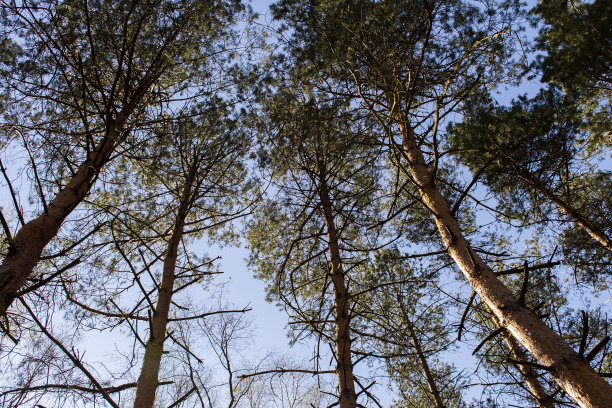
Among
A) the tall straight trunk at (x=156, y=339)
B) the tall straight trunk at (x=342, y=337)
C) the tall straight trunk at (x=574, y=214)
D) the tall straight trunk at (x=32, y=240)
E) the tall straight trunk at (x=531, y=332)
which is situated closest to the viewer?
the tall straight trunk at (x=531, y=332)

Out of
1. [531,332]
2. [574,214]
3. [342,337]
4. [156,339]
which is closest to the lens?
[531,332]

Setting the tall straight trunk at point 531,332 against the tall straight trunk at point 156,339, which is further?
the tall straight trunk at point 156,339

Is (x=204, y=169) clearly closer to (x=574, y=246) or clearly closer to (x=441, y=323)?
(x=441, y=323)

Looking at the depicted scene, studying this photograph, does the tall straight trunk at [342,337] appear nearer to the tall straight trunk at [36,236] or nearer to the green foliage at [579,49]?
the tall straight trunk at [36,236]

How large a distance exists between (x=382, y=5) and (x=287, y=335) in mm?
6459

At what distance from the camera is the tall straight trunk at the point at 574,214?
281 inches

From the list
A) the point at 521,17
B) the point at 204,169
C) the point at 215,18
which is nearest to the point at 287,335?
the point at 204,169

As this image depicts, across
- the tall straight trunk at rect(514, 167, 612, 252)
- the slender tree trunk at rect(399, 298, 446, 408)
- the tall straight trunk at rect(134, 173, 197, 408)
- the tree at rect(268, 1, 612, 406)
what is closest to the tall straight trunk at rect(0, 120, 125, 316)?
the tall straight trunk at rect(134, 173, 197, 408)

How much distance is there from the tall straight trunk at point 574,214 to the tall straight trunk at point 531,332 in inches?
196

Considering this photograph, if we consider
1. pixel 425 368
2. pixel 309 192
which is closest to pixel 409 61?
pixel 309 192

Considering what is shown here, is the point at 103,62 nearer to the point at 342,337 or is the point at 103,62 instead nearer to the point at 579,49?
the point at 342,337

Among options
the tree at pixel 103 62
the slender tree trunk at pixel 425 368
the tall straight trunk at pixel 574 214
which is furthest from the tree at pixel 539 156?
the tree at pixel 103 62

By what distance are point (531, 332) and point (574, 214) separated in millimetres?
6136

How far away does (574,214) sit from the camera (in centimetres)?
749
